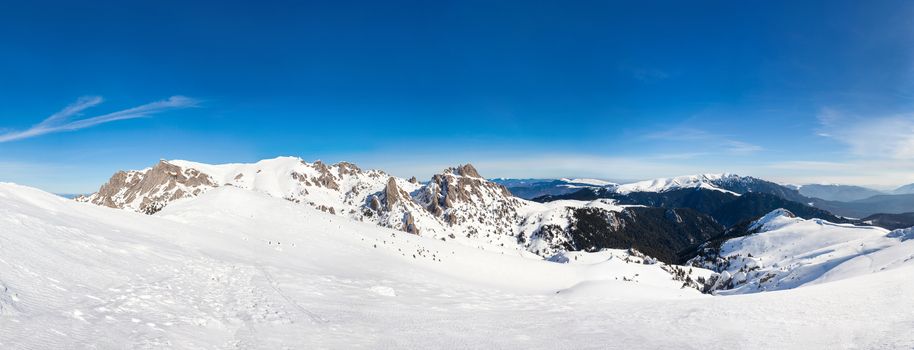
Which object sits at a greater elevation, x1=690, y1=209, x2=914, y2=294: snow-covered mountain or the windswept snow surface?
the windswept snow surface

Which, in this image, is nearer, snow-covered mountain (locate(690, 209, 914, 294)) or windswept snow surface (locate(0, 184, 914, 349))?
windswept snow surface (locate(0, 184, 914, 349))

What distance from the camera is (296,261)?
66.9 feet

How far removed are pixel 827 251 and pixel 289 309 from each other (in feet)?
494

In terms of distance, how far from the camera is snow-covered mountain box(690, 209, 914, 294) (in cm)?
5774

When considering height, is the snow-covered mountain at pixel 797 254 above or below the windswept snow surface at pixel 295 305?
below

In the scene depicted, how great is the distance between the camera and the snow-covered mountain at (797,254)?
5774cm

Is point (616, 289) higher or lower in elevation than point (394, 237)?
lower

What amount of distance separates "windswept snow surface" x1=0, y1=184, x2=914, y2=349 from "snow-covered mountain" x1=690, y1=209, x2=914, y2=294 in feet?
181

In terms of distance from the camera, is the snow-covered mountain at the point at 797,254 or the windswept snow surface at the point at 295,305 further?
the snow-covered mountain at the point at 797,254

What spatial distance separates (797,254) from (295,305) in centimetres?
19429

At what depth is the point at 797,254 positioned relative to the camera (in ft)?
487

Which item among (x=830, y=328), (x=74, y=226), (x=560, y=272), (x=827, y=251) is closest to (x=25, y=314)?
(x=74, y=226)

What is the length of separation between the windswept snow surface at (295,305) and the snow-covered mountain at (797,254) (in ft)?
181

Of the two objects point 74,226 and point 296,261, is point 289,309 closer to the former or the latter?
point 296,261
